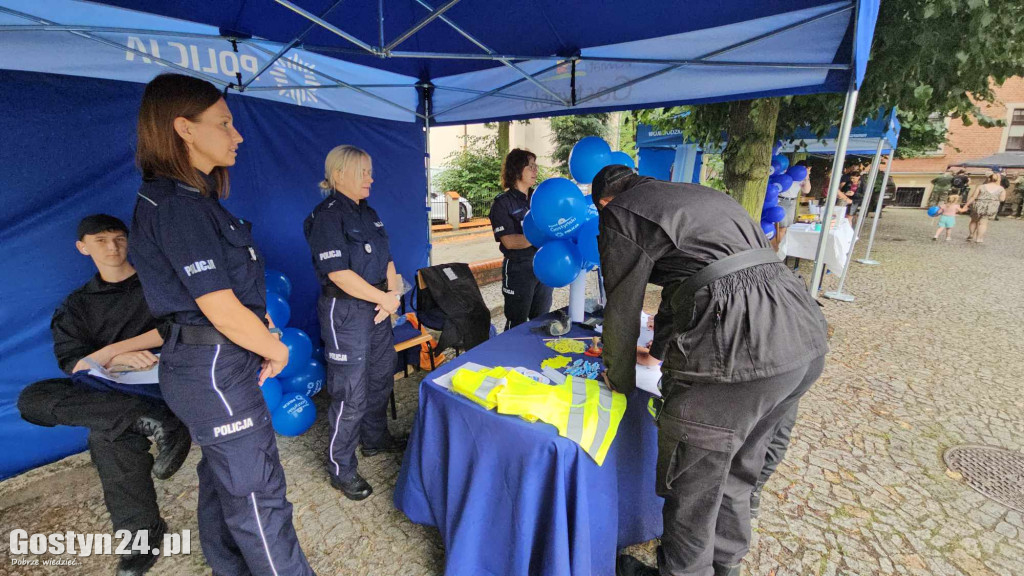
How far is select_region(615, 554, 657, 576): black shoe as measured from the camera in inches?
67.6

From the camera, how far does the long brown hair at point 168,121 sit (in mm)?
1252

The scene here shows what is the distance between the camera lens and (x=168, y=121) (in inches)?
49.8

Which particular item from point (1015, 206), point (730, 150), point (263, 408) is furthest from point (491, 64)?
point (1015, 206)

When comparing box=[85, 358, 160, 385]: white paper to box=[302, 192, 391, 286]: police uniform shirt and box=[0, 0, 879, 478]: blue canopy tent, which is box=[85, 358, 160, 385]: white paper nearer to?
box=[302, 192, 391, 286]: police uniform shirt

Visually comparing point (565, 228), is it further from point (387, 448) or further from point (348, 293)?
point (387, 448)

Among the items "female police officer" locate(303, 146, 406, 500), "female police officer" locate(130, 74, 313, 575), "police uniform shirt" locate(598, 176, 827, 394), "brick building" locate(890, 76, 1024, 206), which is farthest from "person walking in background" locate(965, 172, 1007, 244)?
"female police officer" locate(130, 74, 313, 575)

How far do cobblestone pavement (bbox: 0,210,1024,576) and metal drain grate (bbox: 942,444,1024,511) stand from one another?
0.08m

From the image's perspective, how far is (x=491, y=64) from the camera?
10.5ft

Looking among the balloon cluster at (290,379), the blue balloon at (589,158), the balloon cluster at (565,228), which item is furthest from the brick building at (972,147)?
the balloon cluster at (290,379)

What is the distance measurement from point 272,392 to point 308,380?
1.03ft

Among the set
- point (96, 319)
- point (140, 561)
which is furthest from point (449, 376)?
point (96, 319)

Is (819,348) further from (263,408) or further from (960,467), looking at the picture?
(960,467)

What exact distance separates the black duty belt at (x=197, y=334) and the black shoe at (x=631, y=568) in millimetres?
1738

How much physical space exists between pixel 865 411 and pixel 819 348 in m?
2.50
